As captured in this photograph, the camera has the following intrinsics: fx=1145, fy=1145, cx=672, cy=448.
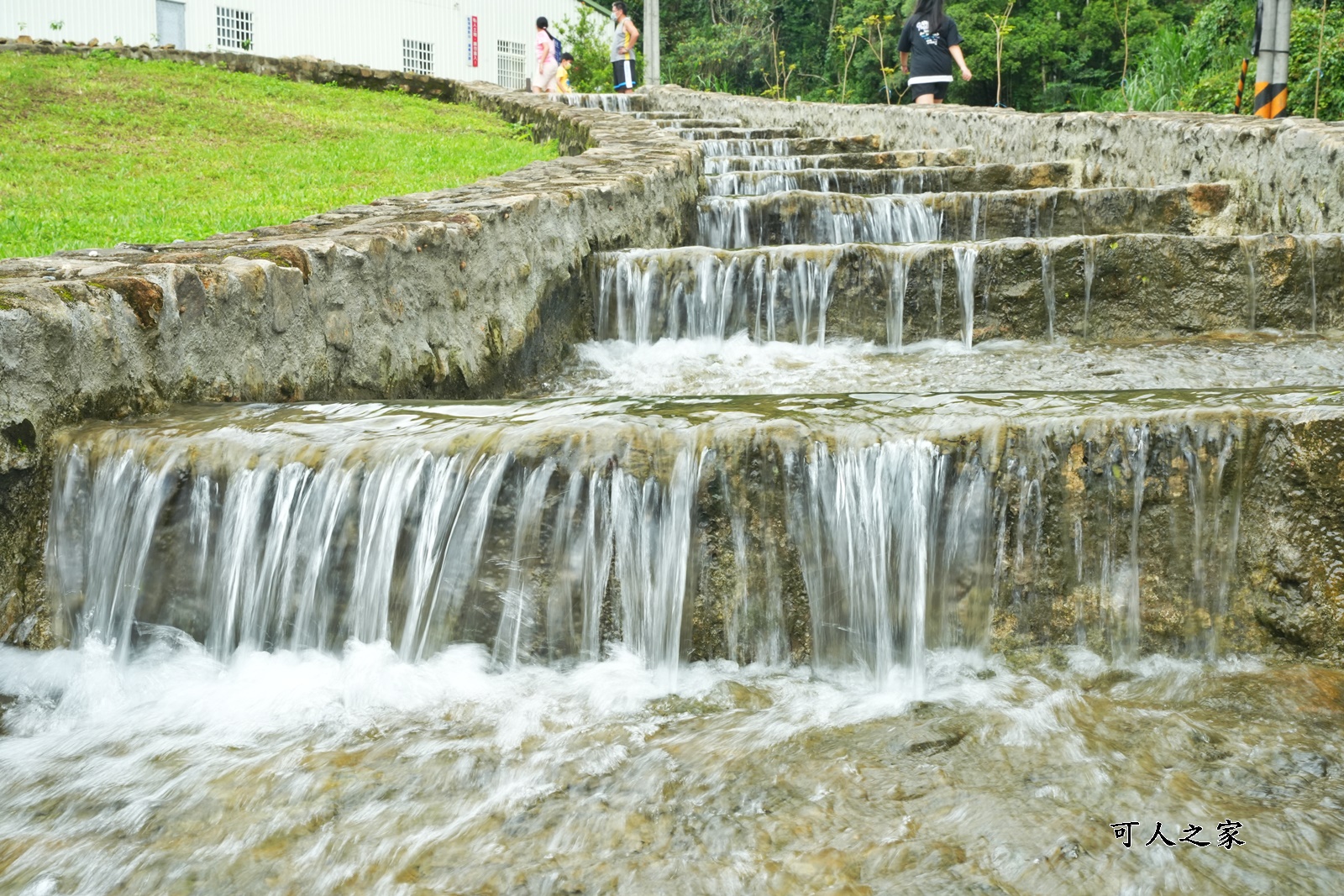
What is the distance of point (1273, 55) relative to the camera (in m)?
7.36

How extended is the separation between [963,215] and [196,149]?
6801mm

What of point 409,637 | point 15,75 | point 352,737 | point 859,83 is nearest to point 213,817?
point 352,737

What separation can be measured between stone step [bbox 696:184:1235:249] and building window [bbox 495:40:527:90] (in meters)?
21.7

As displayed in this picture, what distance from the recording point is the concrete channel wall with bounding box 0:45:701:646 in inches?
126

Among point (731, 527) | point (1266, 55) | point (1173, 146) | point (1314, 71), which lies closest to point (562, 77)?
point (1314, 71)

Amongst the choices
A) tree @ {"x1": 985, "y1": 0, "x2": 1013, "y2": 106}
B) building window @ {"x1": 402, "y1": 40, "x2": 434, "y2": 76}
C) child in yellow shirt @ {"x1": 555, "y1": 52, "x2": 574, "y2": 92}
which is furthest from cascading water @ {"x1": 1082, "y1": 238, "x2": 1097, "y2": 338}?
building window @ {"x1": 402, "y1": 40, "x2": 434, "y2": 76}

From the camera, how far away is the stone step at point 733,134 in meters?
12.1

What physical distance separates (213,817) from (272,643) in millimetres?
814

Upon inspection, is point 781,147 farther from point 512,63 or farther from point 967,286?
point 512,63

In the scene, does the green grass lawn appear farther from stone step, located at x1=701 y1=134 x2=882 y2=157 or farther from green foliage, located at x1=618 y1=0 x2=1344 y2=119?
green foliage, located at x1=618 y1=0 x2=1344 y2=119

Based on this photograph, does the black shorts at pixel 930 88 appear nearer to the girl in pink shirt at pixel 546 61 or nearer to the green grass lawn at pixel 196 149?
the green grass lawn at pixel 196 149

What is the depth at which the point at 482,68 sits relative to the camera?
Answer: 26.8 m

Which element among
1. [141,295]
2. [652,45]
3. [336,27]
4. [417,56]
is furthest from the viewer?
[417,56]

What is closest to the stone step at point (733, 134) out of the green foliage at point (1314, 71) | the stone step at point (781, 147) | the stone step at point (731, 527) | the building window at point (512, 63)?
the stone step at point (781, 147)
